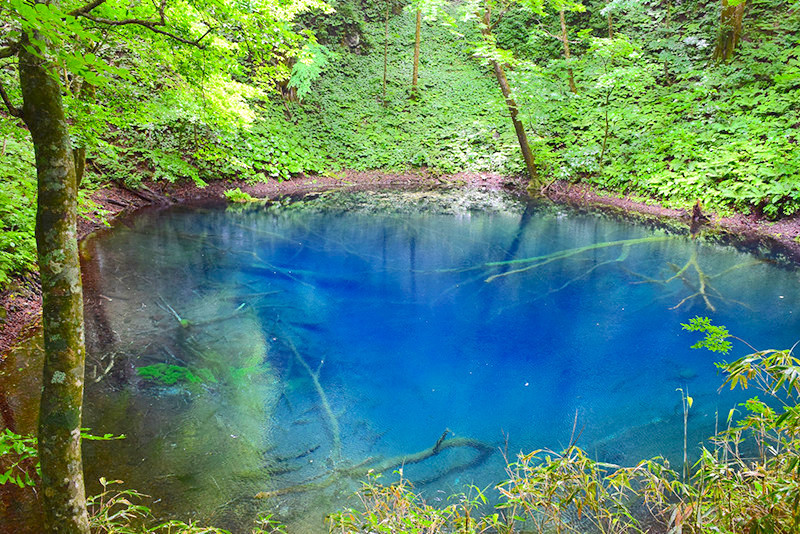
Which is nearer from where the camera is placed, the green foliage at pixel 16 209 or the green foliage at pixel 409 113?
the green foliage at pixel 16 209

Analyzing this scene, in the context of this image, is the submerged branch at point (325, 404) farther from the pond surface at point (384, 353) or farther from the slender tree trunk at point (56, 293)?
the slender tree trunk at point (56, 293)

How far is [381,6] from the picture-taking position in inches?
844

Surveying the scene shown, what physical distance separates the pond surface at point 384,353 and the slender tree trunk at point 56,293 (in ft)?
3.76

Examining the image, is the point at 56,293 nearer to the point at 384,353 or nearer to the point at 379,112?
the point at 384,353

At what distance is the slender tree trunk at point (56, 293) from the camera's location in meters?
1.66

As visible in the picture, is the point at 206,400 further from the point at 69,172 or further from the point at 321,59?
the point at 321,59

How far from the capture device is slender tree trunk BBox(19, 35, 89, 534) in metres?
1.66

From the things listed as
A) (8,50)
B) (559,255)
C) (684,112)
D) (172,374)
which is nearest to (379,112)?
(684,112)

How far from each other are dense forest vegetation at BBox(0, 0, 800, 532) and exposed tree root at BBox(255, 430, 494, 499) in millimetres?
899

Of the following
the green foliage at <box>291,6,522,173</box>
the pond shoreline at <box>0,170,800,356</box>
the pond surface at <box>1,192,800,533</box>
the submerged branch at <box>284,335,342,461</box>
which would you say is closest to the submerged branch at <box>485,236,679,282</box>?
the pond surface at <box>1,192,800,533</box>

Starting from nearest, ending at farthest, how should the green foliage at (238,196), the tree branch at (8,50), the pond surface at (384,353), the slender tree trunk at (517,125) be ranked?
the tree branch at (8,50) → the pond surface at (384,353) → the slender tree trunk at (517,125) → the green foliage at (238,196)

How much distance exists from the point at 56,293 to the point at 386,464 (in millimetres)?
2363

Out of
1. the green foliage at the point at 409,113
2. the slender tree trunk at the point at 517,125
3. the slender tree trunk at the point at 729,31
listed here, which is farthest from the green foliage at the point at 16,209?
the slender tree trunk at the point at 729,31

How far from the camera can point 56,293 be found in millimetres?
1681
